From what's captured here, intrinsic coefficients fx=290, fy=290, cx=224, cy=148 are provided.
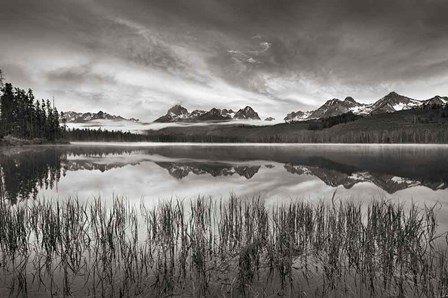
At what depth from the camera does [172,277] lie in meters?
8.59

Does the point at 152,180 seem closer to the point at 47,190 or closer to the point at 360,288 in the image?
the point at 47,190

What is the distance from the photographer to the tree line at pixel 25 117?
126 m

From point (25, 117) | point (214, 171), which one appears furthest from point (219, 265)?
point (25, 117)

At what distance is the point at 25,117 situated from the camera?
13662cm

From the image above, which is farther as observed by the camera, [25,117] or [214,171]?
[25,117]

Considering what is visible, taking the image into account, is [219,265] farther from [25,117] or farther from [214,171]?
[25,117]

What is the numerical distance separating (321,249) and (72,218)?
10.3 meters

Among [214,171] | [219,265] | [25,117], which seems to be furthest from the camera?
[25,117]

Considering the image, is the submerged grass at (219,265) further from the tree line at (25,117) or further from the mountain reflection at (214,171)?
the tree line at (25,117)

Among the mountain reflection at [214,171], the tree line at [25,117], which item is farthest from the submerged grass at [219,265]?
the tree line at [25,117]

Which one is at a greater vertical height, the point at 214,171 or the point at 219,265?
the point at 214,171

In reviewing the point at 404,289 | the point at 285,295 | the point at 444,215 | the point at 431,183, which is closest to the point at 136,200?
the point at 285,295

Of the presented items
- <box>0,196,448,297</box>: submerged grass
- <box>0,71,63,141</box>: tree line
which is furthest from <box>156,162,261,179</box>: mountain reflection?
<box>0,71,63,141</box>: tree line

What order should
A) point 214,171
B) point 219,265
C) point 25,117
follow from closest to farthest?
point 219,265 → point 214,171 → point 25,117
